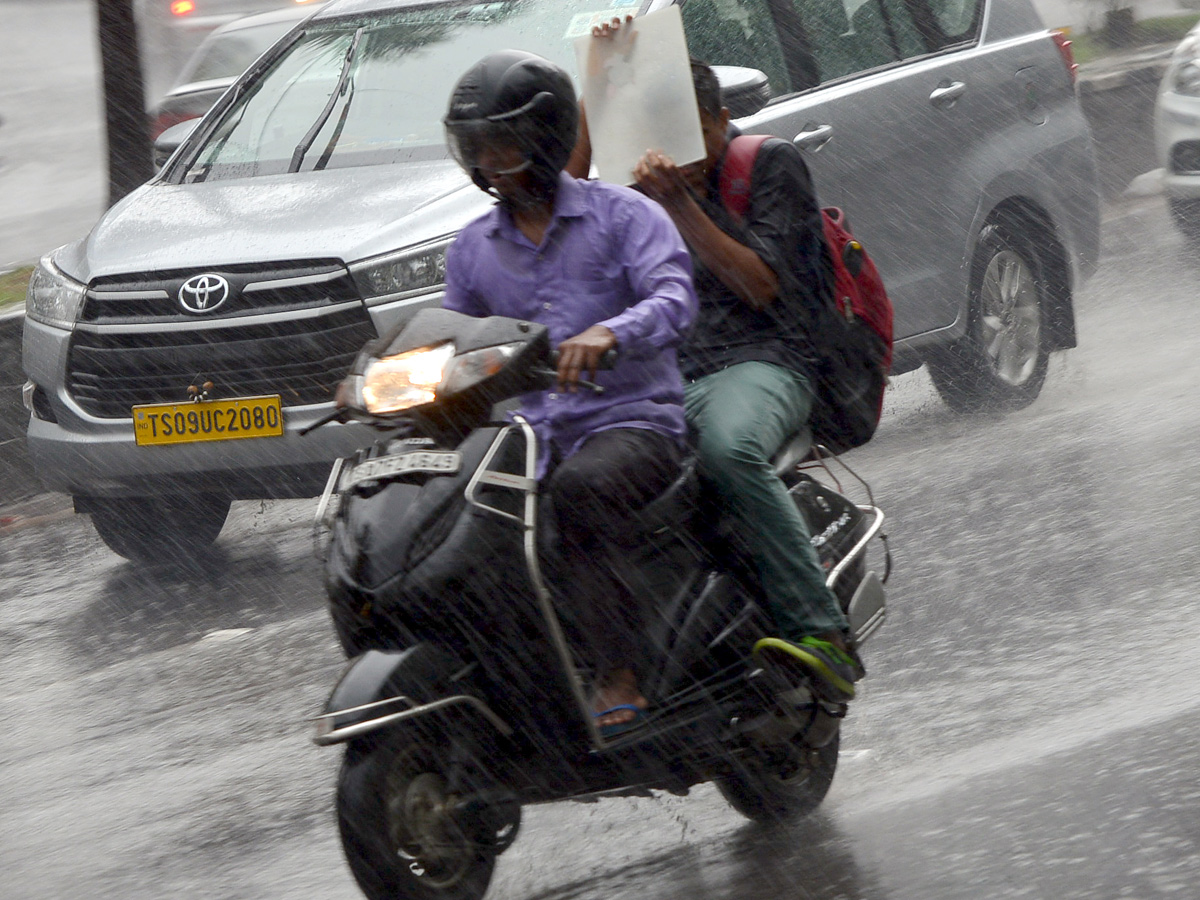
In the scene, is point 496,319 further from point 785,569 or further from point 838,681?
point 838,681

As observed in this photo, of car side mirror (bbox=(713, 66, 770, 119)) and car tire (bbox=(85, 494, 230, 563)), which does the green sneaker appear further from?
car tire (bbox=(85, 494, 230, 563))

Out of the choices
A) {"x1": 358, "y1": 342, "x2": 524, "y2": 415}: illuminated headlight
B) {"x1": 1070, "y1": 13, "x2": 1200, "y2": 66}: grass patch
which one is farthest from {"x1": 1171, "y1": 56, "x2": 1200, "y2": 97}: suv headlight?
{"x1": 358, "y1": 342, "x2": 524, "y2": 415}: illuminated headlight

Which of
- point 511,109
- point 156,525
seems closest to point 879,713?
point 511,109

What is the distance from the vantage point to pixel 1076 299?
10734 mm

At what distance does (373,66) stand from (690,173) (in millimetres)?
3754

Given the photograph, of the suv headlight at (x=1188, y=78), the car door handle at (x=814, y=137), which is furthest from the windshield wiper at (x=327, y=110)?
the suv headlight at (x=1188, y=78)

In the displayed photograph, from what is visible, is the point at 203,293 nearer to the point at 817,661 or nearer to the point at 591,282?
the point at 591,282

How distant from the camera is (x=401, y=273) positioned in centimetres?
660

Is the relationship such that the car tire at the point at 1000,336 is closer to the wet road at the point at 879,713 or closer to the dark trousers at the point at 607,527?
the wet road at the point at 879,713

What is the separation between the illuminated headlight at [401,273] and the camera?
658 cm

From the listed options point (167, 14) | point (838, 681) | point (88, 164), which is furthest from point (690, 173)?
point (167, 14)

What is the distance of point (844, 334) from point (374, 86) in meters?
3.79

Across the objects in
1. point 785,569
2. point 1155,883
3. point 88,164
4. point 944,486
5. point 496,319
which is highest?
point 496,319

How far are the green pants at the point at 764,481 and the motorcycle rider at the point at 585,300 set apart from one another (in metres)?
0.12
